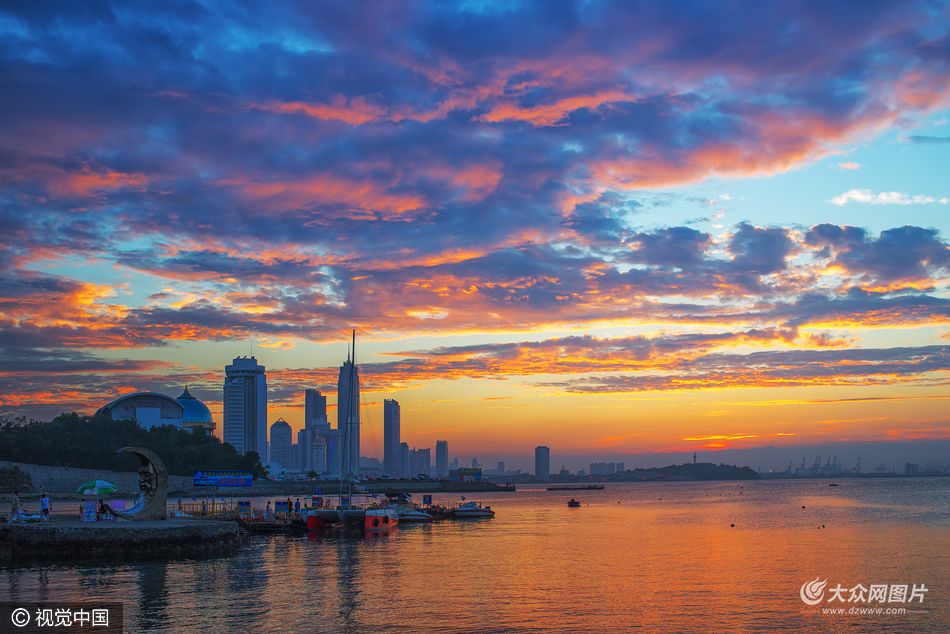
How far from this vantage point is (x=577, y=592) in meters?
46.2

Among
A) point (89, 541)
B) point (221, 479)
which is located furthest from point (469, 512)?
point (89, 541)

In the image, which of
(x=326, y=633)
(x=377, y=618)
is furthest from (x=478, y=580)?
(x=326, y=633)

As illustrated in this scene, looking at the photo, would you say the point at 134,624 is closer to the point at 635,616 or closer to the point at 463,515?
the point at 635,616

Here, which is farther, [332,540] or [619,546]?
[332,540]

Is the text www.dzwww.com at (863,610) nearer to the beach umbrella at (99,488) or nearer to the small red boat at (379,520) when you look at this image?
the small red boat at (379,520)

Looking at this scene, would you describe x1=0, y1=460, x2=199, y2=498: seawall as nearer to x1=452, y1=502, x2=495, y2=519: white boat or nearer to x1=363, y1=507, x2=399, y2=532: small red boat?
x1=452, y1=502, x2=495, y2=519: white boat

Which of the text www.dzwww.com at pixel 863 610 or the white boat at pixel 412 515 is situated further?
the white boat at pixel 412 515

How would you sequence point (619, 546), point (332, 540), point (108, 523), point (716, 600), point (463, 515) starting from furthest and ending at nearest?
1. point (463, 515)
2. point (332, 540)
3. point (619, 546)
4. point (108, 523)
5. point (716, 600)

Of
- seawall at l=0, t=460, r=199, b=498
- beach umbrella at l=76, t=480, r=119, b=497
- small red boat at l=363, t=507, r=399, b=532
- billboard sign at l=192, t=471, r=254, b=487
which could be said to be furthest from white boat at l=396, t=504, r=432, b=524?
seawall at l=0, t=460, r=199, b=498

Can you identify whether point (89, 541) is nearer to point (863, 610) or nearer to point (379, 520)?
point (379, 520)

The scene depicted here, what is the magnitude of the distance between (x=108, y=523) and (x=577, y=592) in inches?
1360

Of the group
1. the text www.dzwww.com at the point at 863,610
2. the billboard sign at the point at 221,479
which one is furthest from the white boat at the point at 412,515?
the text www.dzwww.com at the point at 863,610

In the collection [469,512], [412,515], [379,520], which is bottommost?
[469,512]

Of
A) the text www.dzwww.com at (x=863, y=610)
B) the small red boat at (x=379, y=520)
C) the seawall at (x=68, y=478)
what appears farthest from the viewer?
the seawall at (x=68, y=478)
